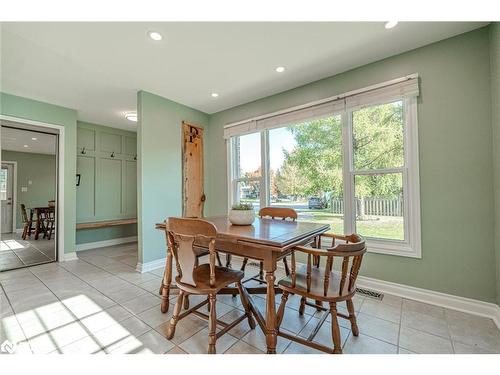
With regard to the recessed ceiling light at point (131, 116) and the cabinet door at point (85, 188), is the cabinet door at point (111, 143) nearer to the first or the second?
the cabinet door at point (85, 188)

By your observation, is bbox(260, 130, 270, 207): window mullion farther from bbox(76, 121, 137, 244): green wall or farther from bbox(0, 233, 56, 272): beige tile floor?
bbox(0, 233, 56, 272): beige tile floor

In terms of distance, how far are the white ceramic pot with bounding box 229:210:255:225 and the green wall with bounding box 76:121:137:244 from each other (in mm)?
3907

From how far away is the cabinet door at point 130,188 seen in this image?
5078 millimetres

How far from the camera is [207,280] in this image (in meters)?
1.67

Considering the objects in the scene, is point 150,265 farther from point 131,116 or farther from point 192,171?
point 131,116

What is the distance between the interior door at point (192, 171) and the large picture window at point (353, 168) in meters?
1.10

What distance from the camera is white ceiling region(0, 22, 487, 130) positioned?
1972 millimetres

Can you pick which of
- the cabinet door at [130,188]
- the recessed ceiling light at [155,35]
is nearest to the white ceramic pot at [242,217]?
the recessed ceiling light at [155,35]

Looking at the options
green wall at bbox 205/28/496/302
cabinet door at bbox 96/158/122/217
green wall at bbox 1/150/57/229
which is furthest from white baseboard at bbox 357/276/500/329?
green wall at bbox 1/150/57/229

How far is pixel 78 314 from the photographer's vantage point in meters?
2.01

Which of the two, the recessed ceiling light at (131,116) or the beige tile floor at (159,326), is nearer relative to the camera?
the beige tile floor at (159,326)
